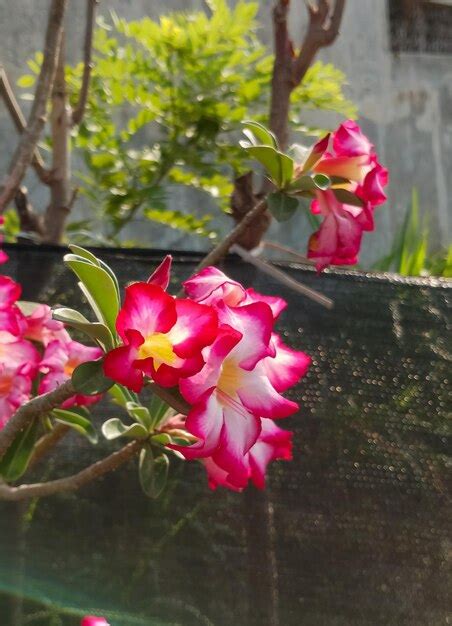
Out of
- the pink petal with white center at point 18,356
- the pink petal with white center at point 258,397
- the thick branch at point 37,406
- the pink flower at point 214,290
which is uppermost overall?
the pink flower at point 214,290

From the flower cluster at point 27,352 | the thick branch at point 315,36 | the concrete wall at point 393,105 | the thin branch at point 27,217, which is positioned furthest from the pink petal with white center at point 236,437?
the concrete wall at point 393,105

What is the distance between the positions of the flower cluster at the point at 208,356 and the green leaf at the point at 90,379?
4 cm

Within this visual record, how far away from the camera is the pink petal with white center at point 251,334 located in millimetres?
693

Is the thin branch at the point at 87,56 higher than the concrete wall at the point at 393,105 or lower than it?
higher

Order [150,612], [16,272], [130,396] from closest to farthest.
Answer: [130,396] < [150,612] < [16,272]

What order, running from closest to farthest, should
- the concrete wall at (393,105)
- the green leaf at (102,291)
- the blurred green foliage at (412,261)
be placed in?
the green leaf at (102,291) → the blurred green foliage at (412,261) → the concrete wall at (393,105)

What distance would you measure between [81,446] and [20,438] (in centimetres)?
40

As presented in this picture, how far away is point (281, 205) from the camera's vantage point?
103cm

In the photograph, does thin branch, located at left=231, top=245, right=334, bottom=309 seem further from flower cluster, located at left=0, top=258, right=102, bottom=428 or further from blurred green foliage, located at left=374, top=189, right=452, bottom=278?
blurred green foliage, located at left=374, top=189, right=452, bottom=278

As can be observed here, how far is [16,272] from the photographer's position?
1489 millimetres

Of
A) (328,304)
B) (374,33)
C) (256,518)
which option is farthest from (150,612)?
(374,33)

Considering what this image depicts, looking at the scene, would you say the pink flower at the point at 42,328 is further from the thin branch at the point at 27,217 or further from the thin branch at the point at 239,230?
the thin branch at the point at 27,217

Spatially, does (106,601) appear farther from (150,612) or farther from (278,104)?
(278,104)

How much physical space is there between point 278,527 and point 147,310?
0.85m
